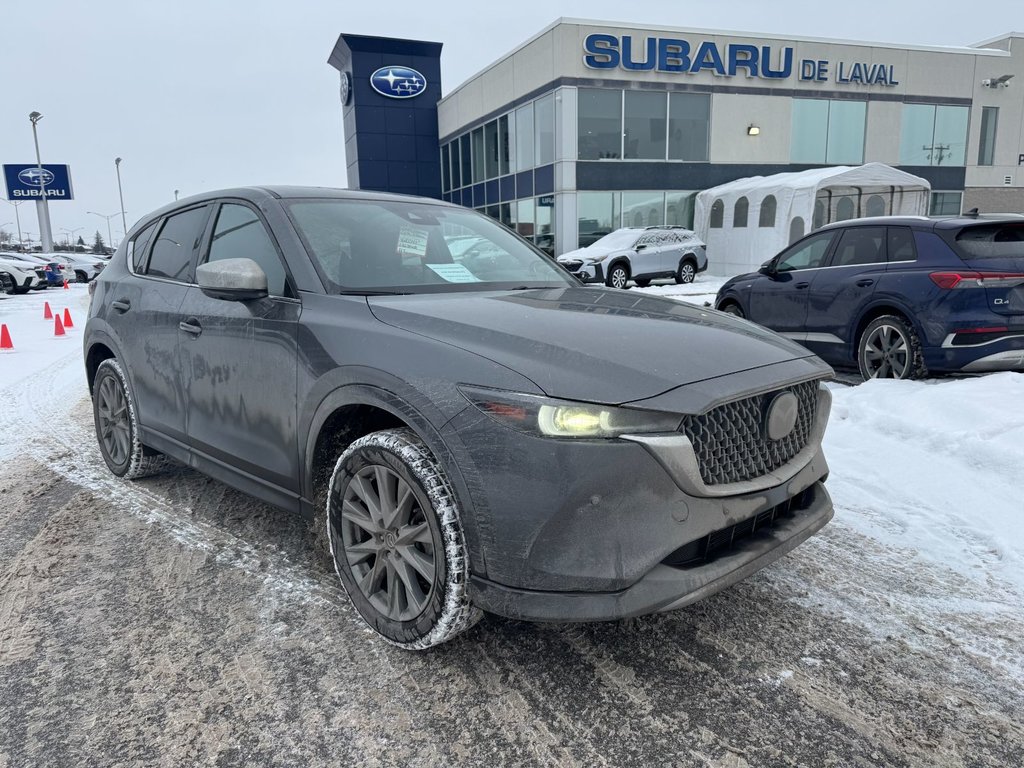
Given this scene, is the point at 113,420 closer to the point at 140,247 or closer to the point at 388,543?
the point at 140,247

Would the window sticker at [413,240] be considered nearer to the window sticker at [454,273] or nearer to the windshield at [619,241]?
the window sticker at [454,273]

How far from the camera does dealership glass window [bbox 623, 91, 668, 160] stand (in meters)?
25.0

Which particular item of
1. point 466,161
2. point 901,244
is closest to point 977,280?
point 901,244

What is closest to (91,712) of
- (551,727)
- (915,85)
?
(551,727)

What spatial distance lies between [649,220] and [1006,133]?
16.3m

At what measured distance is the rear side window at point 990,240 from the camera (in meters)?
5.98

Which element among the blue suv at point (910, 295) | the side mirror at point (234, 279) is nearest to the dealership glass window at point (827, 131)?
the blue suv at point (910, 295)

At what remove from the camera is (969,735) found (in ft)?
7.06

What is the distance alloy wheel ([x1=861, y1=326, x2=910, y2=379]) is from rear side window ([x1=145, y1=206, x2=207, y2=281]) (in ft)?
19.0

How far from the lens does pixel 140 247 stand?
4461 millimetres

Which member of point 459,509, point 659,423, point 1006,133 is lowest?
point 459,509

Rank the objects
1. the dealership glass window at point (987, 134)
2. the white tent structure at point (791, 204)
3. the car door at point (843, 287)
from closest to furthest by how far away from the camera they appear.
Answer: the car door at point (843, 287) < the white tent structure at point (791, 204) < the dealership glass window at point (987, 134)

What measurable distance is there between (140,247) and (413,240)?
2135 mm

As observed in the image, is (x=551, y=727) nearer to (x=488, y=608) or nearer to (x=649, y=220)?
(x=488, y=608)
